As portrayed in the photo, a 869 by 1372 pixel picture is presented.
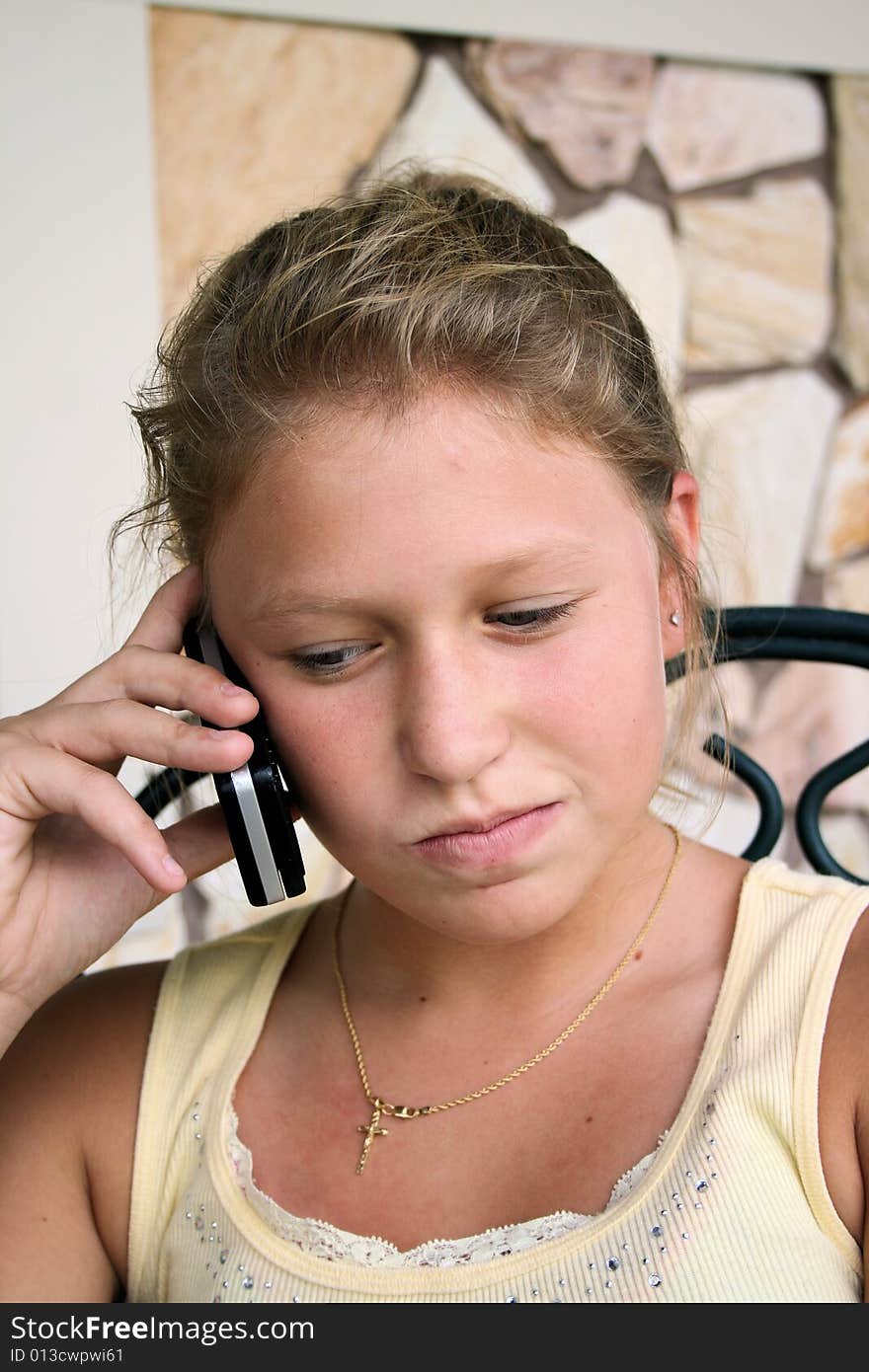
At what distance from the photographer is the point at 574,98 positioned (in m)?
2.40

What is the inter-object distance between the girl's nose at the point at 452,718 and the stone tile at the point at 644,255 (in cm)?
168

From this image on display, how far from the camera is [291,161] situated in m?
2.22

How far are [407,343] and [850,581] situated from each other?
1.95 metres

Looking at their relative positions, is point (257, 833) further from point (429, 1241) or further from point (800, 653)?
point (800, 653)

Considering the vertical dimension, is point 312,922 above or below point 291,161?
below

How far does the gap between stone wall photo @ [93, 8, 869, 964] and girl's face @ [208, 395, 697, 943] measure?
3.94ft

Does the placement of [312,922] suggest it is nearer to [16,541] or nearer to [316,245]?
[316,245]

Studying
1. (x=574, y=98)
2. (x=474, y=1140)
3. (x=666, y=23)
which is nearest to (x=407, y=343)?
(x=474, y=1140)

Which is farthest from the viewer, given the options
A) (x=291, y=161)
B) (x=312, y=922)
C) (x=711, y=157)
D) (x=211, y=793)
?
(x=711, y=157)

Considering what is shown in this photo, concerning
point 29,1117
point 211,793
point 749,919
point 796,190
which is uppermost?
point 796,190

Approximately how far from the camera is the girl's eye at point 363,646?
94 cm

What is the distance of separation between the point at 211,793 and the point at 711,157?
62.8 inches

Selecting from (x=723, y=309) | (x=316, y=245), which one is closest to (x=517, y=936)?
(x=316, y=245)

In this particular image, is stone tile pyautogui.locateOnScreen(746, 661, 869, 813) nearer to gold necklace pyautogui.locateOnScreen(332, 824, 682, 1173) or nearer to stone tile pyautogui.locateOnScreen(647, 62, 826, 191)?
stone tile pyautogui.locateOnScreen(647, 62, 826, 191)
